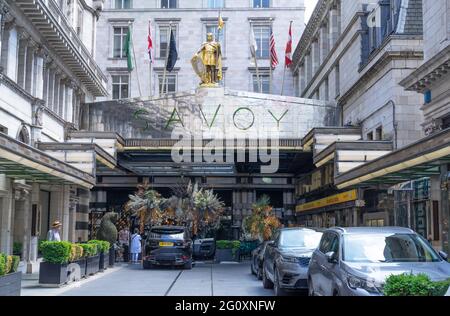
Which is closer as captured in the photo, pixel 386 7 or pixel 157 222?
pixel 386 7

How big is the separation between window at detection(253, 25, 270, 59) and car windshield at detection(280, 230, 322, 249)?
1671 inches

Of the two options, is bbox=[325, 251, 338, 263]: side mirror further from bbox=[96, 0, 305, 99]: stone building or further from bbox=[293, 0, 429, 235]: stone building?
bbox=[96, 0, 305, 99]: stone building

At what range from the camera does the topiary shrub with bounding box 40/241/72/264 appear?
1667 centimetres

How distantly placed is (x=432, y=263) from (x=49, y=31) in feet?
69.8

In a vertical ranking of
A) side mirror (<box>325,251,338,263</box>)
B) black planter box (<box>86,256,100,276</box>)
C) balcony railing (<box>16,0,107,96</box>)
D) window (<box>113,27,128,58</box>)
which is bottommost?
black planter box (<box>86,256,100,276</box>)

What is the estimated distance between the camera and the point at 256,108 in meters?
34.1

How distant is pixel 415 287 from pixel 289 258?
6623 mm

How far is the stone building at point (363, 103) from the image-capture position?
84.8 ft

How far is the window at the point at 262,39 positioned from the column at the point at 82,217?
26.7 m

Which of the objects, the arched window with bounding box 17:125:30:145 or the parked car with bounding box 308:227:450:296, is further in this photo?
the arched window with bounding box 17:125:30:145

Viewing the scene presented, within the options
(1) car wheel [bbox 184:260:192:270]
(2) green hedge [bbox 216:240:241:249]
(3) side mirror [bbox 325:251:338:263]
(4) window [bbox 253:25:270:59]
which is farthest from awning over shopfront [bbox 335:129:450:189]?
(4) window [bbox 253:25:270:59]

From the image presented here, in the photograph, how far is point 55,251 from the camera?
Result: 660 inches
